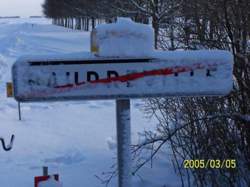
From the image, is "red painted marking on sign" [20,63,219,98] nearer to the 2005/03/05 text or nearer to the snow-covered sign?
the snow-covered sign

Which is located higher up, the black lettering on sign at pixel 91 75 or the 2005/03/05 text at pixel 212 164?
the black lettering on sign at pixel 91 75

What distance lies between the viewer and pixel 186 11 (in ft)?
12.7

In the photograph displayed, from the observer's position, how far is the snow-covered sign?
6.16 ft

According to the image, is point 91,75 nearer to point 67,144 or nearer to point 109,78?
point 109,78

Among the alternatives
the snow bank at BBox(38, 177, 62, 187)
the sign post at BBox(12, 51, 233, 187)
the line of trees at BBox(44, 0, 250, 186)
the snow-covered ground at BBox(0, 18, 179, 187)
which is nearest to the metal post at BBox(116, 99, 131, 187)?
the sign post at BBox(12, 51, 233, 187)

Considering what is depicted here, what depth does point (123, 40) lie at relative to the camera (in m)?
1.88

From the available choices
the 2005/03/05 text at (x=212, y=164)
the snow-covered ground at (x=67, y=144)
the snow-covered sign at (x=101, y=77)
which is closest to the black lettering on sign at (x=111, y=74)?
the snow-covered sign at (x=101, y=77)

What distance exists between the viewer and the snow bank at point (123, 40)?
186 centimetres

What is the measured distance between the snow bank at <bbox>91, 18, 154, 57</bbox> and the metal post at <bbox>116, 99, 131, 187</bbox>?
193 mm

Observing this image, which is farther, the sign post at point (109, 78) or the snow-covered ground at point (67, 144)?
the snow-covered ground at point (67, 144)

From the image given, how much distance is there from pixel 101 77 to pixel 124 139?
257 mm

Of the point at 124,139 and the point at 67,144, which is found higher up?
the point at 124,139

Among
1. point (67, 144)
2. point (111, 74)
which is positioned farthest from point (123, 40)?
point (67, 144)

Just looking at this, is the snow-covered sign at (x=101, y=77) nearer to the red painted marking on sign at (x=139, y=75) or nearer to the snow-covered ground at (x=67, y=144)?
the red painted marking on sign at (x=139, y=75)
